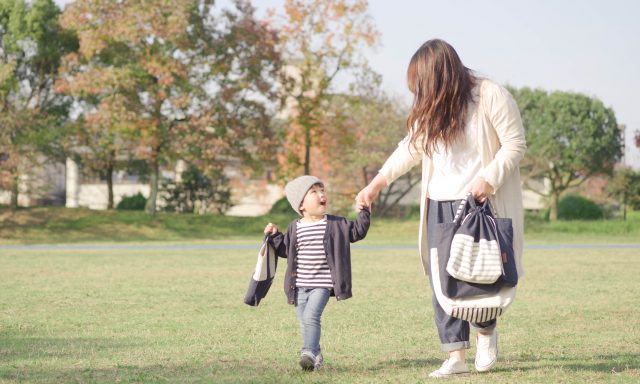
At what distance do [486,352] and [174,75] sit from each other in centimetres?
2859

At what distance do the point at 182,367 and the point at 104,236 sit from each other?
26315mm

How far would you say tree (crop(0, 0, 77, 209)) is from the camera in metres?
32.8

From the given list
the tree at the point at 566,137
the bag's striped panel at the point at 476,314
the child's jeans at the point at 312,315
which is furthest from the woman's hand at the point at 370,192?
the tree at the point at 566,137

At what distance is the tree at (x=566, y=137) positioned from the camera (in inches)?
1996

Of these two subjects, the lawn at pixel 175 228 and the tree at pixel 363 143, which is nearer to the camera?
the lawn at pixel 175 228

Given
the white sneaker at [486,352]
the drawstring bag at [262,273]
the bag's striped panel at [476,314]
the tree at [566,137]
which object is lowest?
the white sneaker at [486,352]

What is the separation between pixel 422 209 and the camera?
571cm

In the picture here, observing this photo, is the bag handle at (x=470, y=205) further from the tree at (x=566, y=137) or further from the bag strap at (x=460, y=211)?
the tree at (x=566, y=137)

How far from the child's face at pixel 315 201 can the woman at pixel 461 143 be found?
1.51 ft

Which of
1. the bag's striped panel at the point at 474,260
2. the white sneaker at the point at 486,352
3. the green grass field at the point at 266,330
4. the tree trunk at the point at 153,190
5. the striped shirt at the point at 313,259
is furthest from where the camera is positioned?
the tree trunk at the point at 153,190

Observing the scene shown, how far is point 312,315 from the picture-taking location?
585 cm

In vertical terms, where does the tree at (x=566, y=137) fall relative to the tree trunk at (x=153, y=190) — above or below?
above

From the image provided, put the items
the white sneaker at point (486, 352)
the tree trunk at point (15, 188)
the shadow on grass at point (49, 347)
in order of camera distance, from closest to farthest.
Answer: the white sneaker at point (486, 352) < the shadow on grass at point (49, 347) < the tree trunk at point (15, 188)

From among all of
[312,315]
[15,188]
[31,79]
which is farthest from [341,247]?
[31,79]
